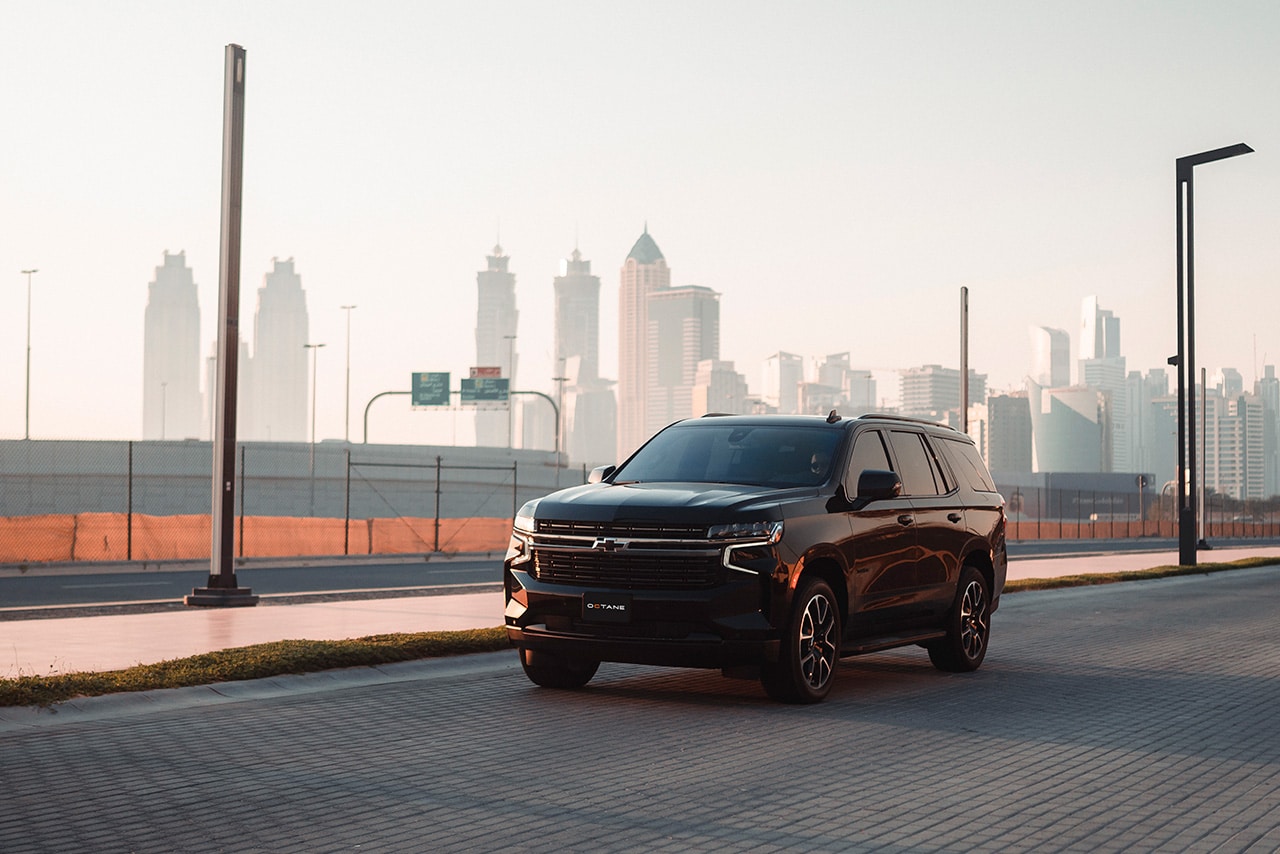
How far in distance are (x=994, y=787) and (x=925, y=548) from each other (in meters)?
4.21

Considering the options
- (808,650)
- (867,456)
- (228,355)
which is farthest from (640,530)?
(228,355)

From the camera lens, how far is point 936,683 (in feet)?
36.6

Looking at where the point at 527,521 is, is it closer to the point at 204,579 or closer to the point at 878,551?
the point at 878,551

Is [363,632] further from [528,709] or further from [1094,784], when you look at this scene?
[1094,784]

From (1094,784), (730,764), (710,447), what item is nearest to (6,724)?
(730,764)

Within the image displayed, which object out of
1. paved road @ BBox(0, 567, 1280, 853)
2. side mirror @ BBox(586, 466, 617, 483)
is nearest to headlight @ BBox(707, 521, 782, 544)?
paved road @ BBox(0, 567, 1280, 853)

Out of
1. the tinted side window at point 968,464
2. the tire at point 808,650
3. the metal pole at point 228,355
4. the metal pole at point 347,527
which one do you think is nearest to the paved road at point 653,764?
the tire at point 808,650

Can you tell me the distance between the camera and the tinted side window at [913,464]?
11258 mm

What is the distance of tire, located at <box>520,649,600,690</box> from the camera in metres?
10.3

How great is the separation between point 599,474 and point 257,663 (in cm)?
285

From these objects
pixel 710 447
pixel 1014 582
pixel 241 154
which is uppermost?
pixel 241 154

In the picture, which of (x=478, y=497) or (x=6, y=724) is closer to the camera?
(x=6, y=724)

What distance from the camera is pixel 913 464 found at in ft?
37.6

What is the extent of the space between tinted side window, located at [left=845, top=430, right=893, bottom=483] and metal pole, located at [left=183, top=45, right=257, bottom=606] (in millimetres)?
9243
